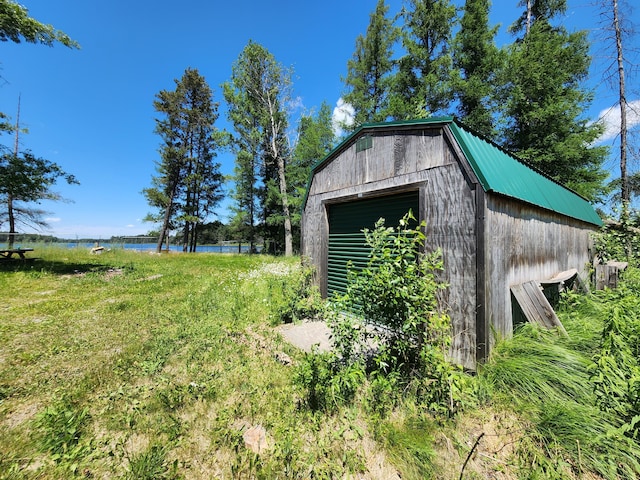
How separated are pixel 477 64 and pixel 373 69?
630cm

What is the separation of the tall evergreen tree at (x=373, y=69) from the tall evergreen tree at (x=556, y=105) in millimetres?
6952

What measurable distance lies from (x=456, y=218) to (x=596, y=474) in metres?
2.35

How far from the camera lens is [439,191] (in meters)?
3.15

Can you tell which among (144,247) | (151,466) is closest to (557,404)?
(151,466)

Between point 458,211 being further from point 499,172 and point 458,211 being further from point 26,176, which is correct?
point 26,176

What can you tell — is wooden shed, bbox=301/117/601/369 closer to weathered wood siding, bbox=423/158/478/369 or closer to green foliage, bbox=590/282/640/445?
weathered wood siding, bbox=423/158/478/369

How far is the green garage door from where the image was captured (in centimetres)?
395

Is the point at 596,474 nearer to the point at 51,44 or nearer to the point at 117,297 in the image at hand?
the point at 117,297

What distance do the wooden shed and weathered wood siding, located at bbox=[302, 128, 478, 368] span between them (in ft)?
0.04

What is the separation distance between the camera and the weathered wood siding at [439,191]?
9.34ft

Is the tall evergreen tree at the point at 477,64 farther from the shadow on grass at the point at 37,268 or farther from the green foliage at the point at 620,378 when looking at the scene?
the shadow on grass at the point at 37,268

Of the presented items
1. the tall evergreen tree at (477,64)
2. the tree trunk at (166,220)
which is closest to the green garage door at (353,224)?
the tall evergreen tree at (477,64)

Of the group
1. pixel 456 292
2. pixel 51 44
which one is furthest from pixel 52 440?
pixel 51 44

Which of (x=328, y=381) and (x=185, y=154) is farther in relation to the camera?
(x=185, y=154)
